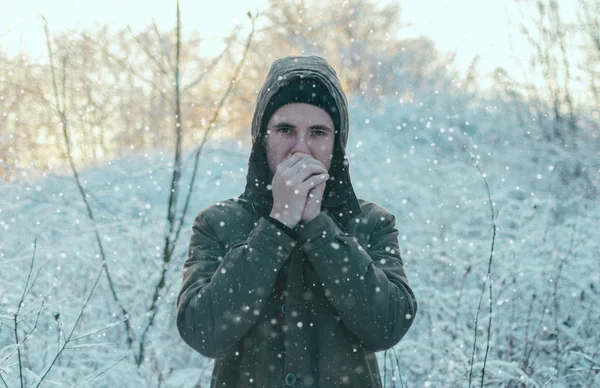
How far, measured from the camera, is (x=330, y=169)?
198 cm

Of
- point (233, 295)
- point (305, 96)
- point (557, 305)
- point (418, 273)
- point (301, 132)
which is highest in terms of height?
point (305, 96)

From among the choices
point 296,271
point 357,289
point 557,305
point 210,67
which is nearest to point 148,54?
point 210,67

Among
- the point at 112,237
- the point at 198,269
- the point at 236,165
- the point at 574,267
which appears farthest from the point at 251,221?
the point at 236,165

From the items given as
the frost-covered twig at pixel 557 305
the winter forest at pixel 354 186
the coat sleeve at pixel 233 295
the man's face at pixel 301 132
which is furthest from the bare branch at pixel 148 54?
the frost-covered twig at pixel 557 305

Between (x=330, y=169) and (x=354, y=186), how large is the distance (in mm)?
6565

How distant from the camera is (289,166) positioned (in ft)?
5.49

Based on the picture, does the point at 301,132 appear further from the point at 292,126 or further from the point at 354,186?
the point at 354,186

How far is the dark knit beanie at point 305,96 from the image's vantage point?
1890 mm

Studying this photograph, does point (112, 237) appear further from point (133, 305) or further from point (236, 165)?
point (236, 165)

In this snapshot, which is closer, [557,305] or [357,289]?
[357,289]

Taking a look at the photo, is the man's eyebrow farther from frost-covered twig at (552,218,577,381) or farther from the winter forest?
frost-covered twig at (552,218,577,381)

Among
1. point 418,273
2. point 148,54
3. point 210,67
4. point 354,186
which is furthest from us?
point 354,186

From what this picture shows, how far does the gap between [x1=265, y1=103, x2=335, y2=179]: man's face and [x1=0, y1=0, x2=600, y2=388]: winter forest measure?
0.91 m

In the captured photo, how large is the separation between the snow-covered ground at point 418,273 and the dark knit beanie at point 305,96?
122cm
